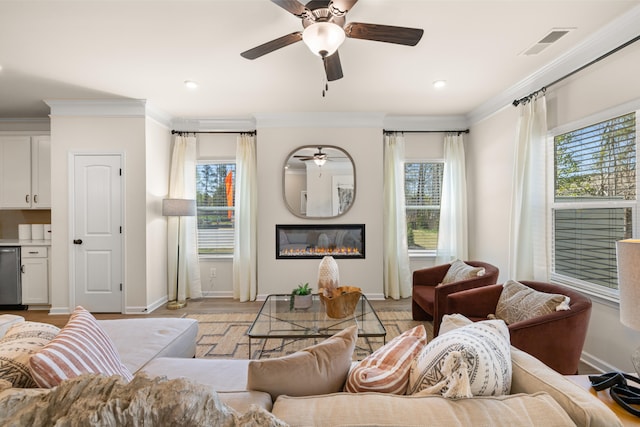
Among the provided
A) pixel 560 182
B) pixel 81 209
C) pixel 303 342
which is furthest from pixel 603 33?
pixel 81 209

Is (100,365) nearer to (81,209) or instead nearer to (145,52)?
(145,52)

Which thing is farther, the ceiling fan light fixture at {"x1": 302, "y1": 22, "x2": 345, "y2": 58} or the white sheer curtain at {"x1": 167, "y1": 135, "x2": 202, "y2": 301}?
the white sheer curtain at {"x1": 167, "y1": 135, "x2": 202, "y2": 301}

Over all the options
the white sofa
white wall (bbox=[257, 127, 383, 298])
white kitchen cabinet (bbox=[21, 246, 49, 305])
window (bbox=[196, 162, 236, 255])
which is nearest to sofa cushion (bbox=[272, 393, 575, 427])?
the white sofa

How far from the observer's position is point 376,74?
3.17m

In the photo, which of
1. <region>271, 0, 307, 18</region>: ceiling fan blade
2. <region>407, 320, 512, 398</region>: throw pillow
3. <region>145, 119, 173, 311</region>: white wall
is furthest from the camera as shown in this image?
<region>145, 119, 173, 311</region>: white wall

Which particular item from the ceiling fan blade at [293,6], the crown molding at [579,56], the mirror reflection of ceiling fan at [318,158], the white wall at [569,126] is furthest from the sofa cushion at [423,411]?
the mirror reflection of ceiling fan at [318,158]

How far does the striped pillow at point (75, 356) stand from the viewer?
3.31 feet

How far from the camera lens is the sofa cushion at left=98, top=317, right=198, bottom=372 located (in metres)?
1.79

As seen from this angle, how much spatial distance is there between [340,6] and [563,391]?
6.53ft

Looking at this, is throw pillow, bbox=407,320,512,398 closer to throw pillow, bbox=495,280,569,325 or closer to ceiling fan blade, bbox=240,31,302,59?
throw pillow, bbox=495,280,569,325

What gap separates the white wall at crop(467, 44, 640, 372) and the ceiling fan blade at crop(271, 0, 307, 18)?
2.30 m

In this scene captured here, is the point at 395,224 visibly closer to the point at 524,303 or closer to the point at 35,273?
the point at 524,303

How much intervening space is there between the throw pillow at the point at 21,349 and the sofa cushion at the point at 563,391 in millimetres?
1608

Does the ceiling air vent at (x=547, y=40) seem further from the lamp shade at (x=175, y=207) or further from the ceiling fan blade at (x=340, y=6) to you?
the lamp shade at (x=175, y=207)
